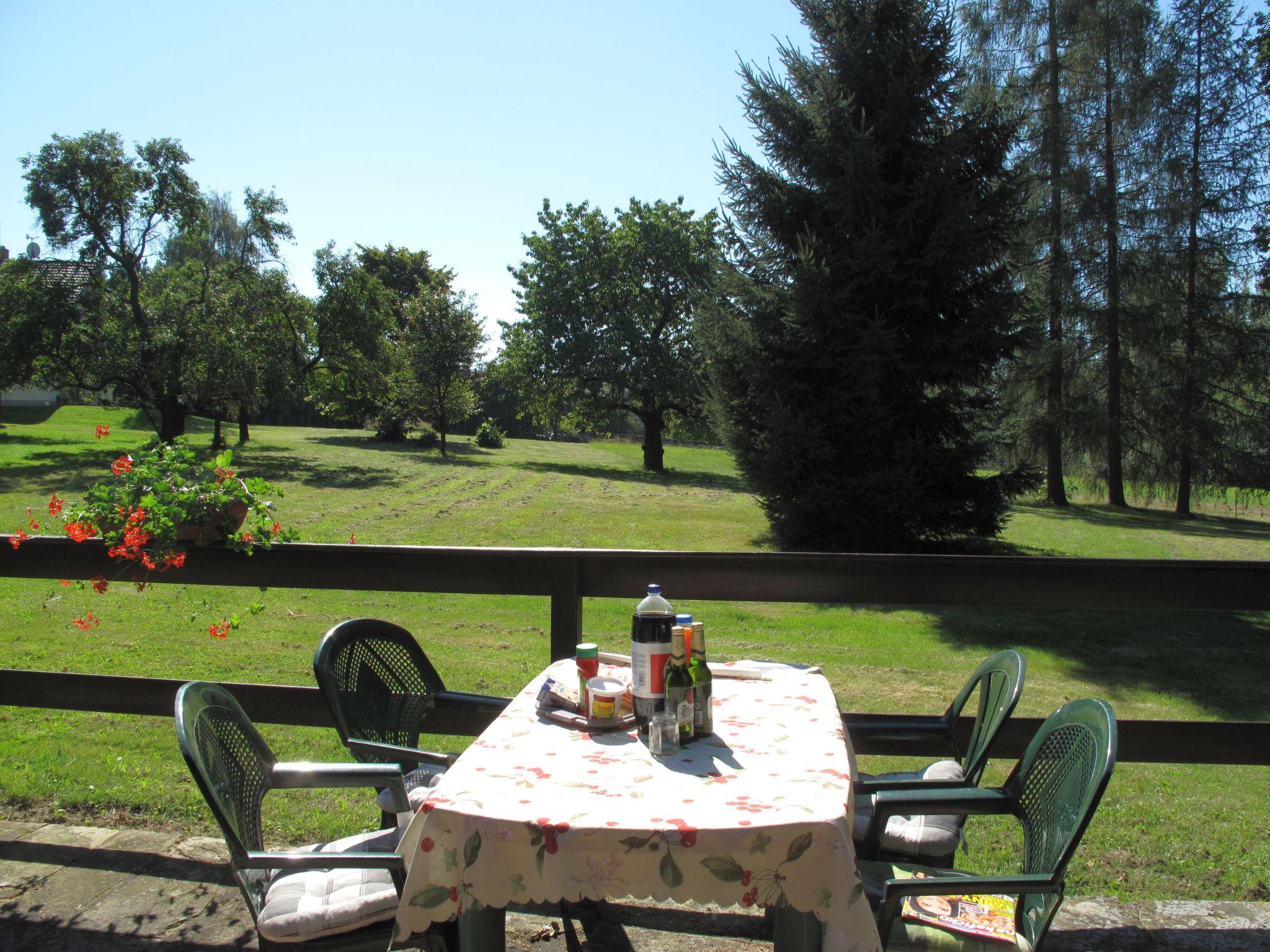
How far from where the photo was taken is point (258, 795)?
A: 2.19 metres

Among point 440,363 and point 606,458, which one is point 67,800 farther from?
point 606,458

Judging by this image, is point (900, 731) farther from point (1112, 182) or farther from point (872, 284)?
point (1112, 182)

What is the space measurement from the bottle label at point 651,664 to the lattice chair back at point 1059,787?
93 cm

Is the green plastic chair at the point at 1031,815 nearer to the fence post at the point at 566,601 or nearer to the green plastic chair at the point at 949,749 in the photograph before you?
the green plastic chair at the point at 949,749

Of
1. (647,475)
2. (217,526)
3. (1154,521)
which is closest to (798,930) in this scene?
(217,526)

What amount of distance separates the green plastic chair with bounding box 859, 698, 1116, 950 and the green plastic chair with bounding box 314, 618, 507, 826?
1.27 meters

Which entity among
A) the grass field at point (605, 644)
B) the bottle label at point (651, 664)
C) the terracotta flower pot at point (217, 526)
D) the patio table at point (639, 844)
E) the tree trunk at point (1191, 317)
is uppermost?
the tree trunk at point (1191, 317)

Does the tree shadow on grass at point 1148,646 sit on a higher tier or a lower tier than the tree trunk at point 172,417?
lower

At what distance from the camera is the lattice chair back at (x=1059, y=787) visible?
5.74 feet

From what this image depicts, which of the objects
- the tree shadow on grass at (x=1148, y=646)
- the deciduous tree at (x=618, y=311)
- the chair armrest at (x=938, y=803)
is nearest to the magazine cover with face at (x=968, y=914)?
the chair armrest at (x=938, y=803)

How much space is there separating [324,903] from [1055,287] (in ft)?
69.0

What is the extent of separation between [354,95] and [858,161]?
5.48m

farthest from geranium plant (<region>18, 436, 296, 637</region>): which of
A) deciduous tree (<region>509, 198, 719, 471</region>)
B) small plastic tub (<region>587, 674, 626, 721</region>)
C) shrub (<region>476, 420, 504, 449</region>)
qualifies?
shrub (<region>476, 420, 504, 449</region>)

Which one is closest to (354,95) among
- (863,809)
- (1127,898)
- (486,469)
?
(863,809)
